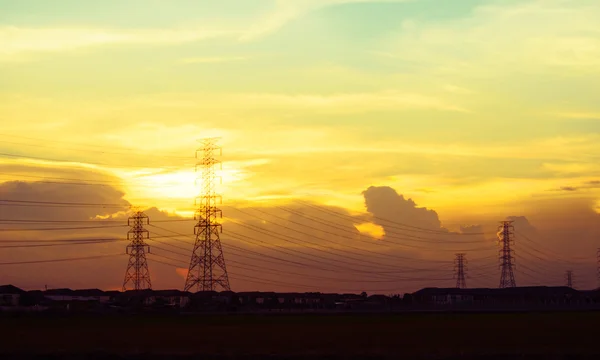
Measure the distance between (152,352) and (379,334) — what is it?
28147 millimetres

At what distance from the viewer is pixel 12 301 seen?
195 metres

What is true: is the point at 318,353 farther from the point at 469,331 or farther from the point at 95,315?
the point at 95,315

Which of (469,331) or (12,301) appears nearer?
(469,331)

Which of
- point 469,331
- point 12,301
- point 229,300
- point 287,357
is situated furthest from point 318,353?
point 12,301

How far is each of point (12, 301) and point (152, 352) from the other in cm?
15144

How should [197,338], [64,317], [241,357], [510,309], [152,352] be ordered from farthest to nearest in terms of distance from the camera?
[510,309] → [64,317] → [197,338] → [152,352] → [241,357]

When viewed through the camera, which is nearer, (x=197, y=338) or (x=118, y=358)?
(x=118, y=358)

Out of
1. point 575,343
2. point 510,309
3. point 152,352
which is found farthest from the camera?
point 510,309

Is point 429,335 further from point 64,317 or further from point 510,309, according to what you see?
point 510,309

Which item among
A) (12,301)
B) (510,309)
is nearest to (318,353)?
(510,309)

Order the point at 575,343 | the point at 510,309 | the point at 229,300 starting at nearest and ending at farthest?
the point at 575,343 < the point at 510,309 < the point at 229,300

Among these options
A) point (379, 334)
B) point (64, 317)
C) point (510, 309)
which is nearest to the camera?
point (379, 334)

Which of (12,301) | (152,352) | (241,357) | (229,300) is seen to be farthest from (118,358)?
(12,301)

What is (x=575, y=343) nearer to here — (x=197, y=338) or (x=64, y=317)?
(x=197, y=338)
